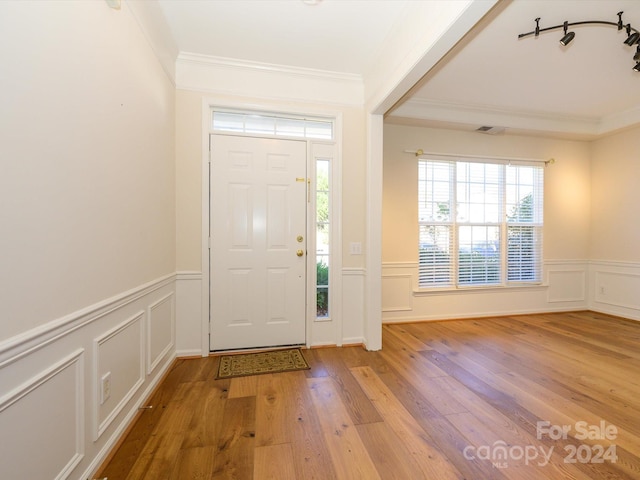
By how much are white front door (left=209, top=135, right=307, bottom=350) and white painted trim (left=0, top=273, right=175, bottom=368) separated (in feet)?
3.61

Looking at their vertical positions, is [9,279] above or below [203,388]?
above

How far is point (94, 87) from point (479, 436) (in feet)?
9.57

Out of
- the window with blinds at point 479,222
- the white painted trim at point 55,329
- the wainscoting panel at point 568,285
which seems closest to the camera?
the white painted trim at point 55,329

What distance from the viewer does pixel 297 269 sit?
297 centimetres

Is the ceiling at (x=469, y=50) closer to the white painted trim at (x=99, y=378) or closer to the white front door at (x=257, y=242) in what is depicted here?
the white front door at (x=257, y=242)

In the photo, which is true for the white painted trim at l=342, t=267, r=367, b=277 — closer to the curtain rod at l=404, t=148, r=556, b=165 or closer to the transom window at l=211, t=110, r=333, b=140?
the transom window at l=211, t=110, r=333, b=140

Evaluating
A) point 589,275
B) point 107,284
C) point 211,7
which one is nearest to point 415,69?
point 211,7

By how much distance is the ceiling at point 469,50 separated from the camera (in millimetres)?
2139

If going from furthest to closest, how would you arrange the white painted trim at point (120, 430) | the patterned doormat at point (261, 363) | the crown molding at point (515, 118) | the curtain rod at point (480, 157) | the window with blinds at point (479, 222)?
the window with blinds at point (479, 222) → the curtain rod at point (480, 157) → the crown molding at point (515, 118) → the patterned doormat at point (261, 363) → the white painted trim at point (120, 430)

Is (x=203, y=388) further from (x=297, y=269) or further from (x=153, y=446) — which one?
(x=297, y=269)

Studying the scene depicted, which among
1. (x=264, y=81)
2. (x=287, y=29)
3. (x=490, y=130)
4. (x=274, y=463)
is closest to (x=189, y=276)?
(x=274, y=463)

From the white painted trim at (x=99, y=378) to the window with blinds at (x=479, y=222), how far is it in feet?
11.1

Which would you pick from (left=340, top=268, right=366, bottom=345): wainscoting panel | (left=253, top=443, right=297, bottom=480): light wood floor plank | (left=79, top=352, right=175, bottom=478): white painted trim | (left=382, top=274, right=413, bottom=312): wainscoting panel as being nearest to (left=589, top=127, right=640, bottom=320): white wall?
(left=382, top=274, right=413, bottom=312): wainscoting panel

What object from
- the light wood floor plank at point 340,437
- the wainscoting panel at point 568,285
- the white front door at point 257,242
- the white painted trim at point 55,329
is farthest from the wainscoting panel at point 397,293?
the white painted trim at point 55,329
